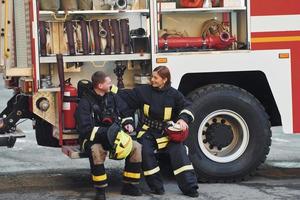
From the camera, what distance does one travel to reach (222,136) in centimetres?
834

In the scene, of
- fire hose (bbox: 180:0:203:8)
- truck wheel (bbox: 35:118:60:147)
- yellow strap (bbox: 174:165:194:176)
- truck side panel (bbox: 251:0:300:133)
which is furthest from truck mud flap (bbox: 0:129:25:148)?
truck side panel (bbox: 251:0:300:133)

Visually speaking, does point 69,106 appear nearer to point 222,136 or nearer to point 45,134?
point 45,134

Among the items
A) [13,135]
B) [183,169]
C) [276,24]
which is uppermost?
[276,24]

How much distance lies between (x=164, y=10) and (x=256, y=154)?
6.24 ft

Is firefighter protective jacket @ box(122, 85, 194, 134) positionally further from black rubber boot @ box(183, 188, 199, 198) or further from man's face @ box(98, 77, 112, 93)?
black rubber boot @ box(183, 188, 199, 198)

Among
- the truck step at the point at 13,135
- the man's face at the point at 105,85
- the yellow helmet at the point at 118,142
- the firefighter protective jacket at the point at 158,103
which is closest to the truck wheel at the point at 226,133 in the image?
the firefighter protective jacket at the point at 158,103

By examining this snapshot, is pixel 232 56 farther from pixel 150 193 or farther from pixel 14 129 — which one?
pixel 14 129

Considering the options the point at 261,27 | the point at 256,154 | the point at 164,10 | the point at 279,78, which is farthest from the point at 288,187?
the point at 164,10

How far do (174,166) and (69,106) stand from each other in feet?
4.13

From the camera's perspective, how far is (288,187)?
8164mm

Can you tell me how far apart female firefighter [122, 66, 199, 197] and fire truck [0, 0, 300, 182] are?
39 centimetres

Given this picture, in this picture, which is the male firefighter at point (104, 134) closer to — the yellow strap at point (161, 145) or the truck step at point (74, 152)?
the truck step at point (74, 152)

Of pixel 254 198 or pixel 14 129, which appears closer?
pixel 254 198

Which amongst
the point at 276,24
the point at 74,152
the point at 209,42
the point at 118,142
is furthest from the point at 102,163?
the point at 276,24
